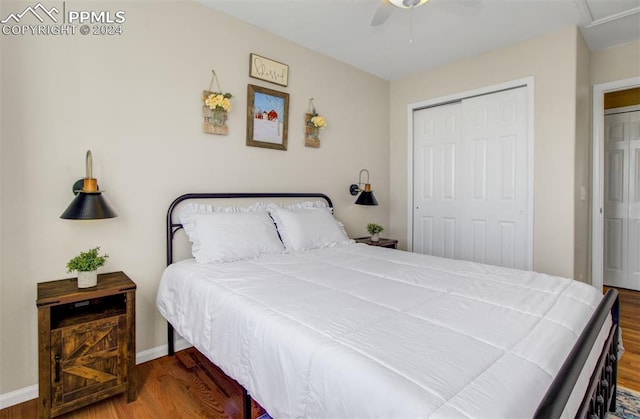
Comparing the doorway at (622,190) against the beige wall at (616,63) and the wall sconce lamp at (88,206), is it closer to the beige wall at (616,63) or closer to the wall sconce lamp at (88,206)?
the beige wall at (616,63)

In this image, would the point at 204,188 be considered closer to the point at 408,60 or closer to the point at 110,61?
the point at 110,61

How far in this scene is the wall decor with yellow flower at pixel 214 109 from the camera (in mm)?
2483

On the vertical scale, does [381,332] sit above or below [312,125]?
below

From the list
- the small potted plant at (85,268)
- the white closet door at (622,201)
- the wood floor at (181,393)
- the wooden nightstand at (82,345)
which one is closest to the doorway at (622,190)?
the white closet door at (622,201)

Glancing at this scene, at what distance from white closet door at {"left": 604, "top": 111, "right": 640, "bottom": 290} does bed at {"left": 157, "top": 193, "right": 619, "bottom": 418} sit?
3.34 m

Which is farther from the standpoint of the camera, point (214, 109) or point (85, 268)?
point (214, 109)

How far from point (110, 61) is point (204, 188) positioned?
1.01 metres

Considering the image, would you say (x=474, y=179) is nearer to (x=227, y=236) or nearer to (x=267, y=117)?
(x=267, y=117)

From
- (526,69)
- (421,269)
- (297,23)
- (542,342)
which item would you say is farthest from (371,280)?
(526,69)

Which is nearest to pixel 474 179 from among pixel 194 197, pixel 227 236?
pixel 227 236

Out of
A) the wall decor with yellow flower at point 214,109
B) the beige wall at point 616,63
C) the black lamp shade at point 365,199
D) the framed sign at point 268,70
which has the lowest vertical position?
the black lamp shade at point 365,199

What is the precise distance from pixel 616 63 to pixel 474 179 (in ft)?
5.60

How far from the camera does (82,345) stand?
1.71 m

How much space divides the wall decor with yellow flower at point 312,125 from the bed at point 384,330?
3.96 ft
